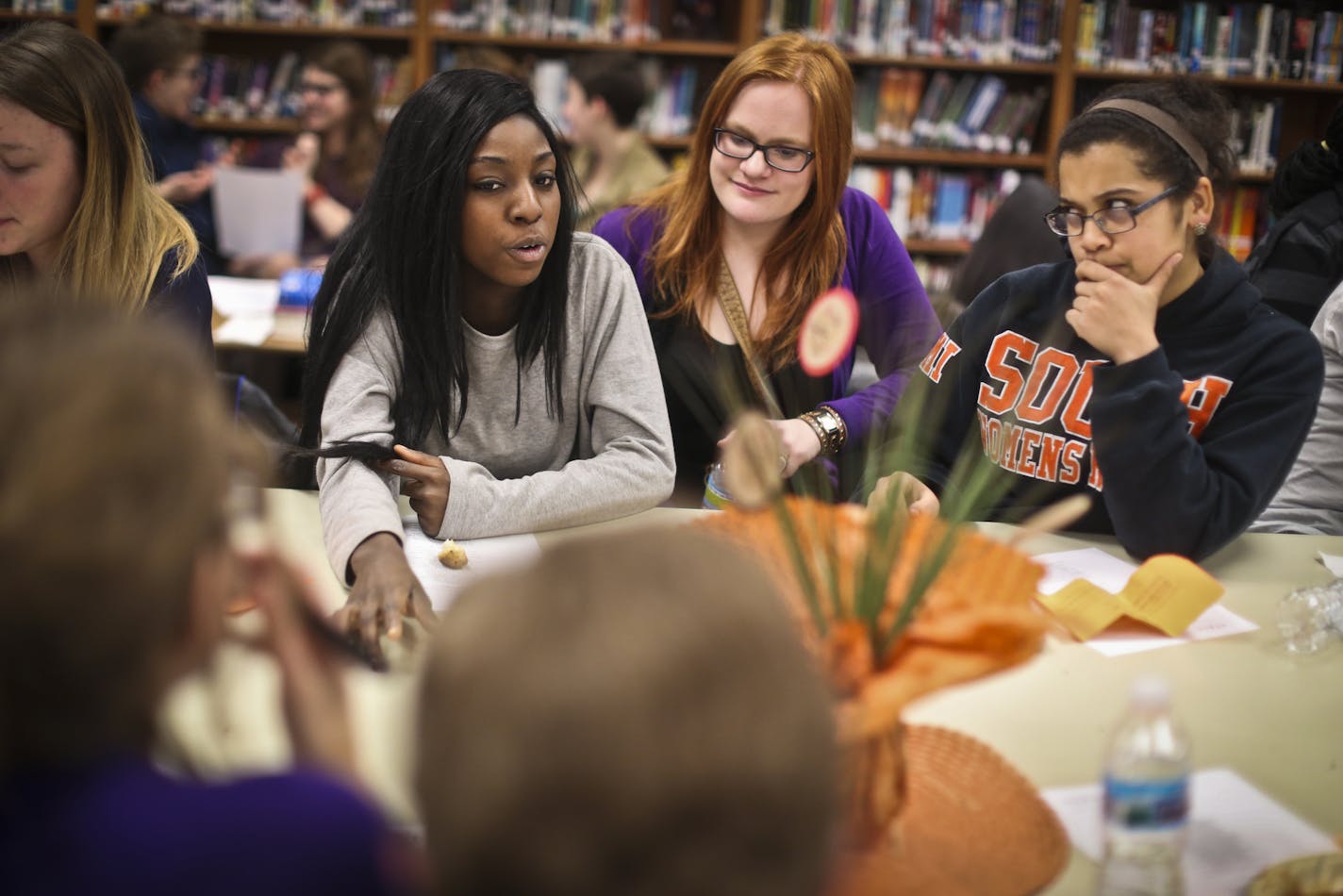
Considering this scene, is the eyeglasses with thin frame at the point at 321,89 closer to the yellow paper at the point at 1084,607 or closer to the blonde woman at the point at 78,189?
the blonde woman at the point at 78,189

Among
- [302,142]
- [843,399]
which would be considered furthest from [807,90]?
[302,142]

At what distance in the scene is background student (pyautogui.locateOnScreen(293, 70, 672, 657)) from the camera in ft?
5.49

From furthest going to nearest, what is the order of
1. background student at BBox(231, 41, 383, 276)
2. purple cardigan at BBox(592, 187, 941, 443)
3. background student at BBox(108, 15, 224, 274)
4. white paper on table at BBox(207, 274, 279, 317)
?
1. background student at BBox(231, 41, 383, 276)
2. background student at BBox(108, 15, 224, 274)
3. white paper on table at BBox(207, 274, 279, 317)
4. purple cardigan at BBox(592, 187, 941, 443)

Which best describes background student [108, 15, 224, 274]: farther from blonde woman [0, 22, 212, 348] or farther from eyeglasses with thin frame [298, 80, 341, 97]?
blonde woman [0, 22, 212, 348]

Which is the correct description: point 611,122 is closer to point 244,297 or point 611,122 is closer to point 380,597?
point 244,297

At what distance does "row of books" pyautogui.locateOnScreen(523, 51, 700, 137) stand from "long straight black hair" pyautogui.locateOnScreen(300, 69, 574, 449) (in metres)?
3.23

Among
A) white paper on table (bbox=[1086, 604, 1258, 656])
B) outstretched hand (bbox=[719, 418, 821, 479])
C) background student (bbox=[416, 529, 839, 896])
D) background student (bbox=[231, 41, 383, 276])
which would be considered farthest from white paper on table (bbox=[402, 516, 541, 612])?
background student (bbox=[231, 41, 383, 276])

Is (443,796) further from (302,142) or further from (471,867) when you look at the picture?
(302,142)

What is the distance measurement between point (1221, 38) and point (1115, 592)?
384cm

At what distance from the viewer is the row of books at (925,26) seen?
4680 mm

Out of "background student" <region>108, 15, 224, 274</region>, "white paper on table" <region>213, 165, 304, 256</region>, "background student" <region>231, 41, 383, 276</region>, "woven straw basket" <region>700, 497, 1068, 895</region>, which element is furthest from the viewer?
"background student" <region>231, 41, 383, 276</region>

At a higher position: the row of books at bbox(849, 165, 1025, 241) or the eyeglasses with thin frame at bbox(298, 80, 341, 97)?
the eyeglasses with thin frame at bbox(298, 80, 341, 97)

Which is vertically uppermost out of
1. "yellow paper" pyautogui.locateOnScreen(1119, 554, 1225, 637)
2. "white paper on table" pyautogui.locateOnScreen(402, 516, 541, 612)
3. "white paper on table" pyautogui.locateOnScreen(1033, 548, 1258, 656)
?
"yellow paper" pyautogui.locateOnScreen(1119, 554, 1225, 637)

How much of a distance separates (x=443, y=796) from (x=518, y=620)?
83 millimetres
